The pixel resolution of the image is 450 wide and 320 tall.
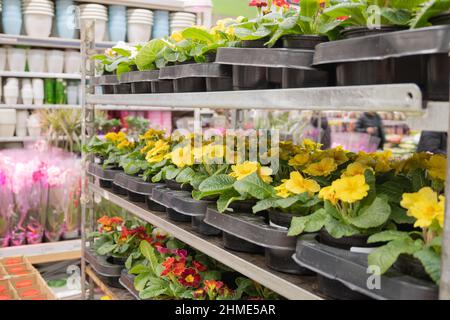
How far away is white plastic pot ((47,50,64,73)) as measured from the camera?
13.7ft

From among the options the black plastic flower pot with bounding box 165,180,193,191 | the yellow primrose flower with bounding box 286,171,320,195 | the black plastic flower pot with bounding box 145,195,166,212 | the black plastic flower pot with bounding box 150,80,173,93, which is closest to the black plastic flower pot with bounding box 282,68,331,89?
the yellow primrose flower with bounding box 286,171,320,195

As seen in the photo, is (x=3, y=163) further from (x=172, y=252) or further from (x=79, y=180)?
(x=172, y=252)

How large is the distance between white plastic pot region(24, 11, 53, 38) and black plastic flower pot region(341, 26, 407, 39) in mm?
3416

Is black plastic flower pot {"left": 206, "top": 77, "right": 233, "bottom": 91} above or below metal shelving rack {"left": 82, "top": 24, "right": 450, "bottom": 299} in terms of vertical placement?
above

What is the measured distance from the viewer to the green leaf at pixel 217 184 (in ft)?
4.90

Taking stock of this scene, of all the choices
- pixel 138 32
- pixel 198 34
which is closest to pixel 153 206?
pixel 198 34

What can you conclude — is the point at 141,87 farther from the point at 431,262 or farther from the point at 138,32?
the point at 138,32

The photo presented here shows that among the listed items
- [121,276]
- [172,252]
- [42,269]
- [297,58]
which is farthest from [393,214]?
[42,269]

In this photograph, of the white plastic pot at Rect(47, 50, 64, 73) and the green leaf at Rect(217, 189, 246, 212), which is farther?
the white plastic pot at Rect(47, 50, 64, 73)

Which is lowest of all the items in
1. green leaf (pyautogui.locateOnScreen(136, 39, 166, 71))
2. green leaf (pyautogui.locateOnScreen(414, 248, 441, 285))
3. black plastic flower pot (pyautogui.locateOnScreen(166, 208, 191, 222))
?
black plastic flower pot (pyautogui.locateOnScreen(166, 208, 191, 222))

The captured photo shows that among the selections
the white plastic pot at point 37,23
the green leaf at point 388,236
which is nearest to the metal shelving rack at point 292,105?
the green leaf at point 388,236

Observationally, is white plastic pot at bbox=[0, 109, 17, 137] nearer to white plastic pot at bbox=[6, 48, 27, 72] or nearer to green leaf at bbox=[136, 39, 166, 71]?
white plastic pot at bbox=[6, 48, 27, 72]

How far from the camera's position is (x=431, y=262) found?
897 millimetres

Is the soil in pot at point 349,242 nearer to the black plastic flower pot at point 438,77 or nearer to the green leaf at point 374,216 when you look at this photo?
the green leaf at point 374,216
